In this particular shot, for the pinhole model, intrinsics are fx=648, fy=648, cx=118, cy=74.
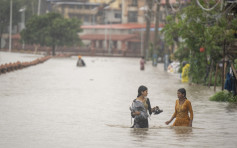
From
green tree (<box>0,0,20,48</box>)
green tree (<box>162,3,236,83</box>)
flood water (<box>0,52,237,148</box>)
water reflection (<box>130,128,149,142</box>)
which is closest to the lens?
flood water (<box>0,52,237,148</box>)

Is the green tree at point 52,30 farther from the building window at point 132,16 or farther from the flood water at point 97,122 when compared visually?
the flood water at point 97,122

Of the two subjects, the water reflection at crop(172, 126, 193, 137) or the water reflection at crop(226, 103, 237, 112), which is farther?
the water reflection at crop(226, 103, 237, 112)

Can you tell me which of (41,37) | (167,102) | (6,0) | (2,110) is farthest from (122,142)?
(6,0)

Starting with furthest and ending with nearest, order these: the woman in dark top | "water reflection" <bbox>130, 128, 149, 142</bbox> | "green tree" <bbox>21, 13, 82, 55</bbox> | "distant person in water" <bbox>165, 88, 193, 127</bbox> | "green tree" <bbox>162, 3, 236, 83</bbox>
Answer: "green tree" <bbox>21, 13, 82, 55</bbox> < "green tree" <bbox>162, 3, 236, 83</bbox> < "distant person in water" <bbox>165, 88, 193, 127</bbox> < the woman in dark top < "water reflection" <bbox>130, 128, 149, 142</bbox>

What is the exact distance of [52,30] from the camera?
10131 centimetres

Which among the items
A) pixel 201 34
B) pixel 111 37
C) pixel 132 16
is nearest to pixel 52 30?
pixel 111 37

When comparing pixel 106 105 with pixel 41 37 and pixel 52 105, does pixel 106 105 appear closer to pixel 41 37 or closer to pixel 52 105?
pixel 52 105

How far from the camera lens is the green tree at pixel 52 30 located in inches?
3962

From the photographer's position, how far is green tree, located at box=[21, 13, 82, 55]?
3962 inches

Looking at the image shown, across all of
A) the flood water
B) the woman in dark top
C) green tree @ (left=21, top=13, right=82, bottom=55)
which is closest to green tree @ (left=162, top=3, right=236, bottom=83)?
the flood water

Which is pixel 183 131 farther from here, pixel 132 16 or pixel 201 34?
pixel 132 16

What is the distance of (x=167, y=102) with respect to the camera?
23.0 metres

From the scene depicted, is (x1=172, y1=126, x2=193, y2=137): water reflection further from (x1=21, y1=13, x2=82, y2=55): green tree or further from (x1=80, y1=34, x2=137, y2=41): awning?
(x1=80, y1=34, x2=137, y2=41): awning

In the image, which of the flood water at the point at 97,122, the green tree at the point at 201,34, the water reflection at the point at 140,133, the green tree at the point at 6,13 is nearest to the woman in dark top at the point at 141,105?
the water reflection at the point at 140,133
